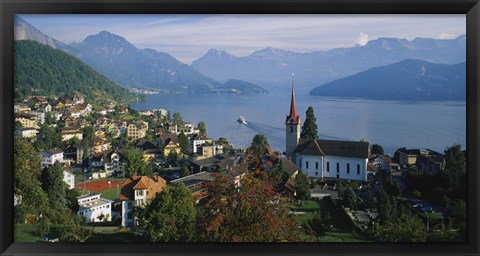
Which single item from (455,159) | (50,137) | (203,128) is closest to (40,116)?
(50,137)

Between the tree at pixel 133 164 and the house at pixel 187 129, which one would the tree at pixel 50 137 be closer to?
the tree at pixel 133 164

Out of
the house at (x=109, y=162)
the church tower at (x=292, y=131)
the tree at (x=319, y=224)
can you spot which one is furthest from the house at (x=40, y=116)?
the tree at (x=319, y=224)

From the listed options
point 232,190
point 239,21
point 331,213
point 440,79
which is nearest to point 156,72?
point 239,21

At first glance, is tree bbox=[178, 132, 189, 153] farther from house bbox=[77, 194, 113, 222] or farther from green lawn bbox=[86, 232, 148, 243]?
green lawn bbox=[86, 232, 148, 243]

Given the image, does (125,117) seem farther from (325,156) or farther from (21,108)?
(325,156)

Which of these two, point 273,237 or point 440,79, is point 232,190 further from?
point 440,79

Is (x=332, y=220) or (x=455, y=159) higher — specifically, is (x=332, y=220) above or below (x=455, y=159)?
below
